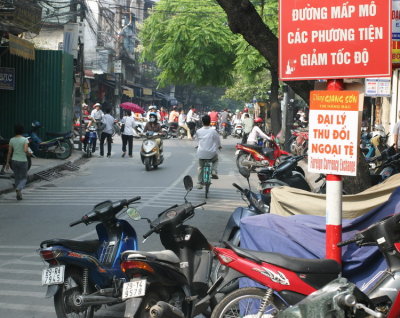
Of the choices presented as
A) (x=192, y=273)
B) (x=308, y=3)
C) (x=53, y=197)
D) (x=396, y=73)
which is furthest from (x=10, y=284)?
(x=396, y=73)

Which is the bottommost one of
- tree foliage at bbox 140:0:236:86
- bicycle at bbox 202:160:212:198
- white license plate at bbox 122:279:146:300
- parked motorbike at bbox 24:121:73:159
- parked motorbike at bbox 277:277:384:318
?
white license plate at bbox 122:279:146:300

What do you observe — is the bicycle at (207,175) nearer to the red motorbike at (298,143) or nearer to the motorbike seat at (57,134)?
the motorbike seat at (57,134)

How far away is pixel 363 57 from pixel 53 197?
1007cm

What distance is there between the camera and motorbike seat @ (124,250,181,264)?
5.20 m

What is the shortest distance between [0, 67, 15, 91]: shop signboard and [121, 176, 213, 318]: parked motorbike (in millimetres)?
14885

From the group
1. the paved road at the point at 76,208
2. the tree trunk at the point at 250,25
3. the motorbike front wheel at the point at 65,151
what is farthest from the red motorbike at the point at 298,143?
the tree trunk at the point at 250,25

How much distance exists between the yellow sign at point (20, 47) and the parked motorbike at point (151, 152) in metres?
4.04

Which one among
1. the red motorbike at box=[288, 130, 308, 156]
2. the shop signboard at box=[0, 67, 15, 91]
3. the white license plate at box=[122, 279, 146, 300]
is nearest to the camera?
the white license plate at box=[122, 279, 146, 300]

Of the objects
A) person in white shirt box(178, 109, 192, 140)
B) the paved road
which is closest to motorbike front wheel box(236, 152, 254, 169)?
the paved road

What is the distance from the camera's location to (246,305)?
4637 mm

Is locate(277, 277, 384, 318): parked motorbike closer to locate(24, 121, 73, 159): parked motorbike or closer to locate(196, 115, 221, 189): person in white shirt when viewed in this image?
locate(196, 115, 221, 189): person in white shirt

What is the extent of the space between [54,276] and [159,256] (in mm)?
902

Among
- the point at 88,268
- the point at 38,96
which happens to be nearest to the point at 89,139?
the point at 38,96

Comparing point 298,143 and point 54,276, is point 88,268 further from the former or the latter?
point 298,143
